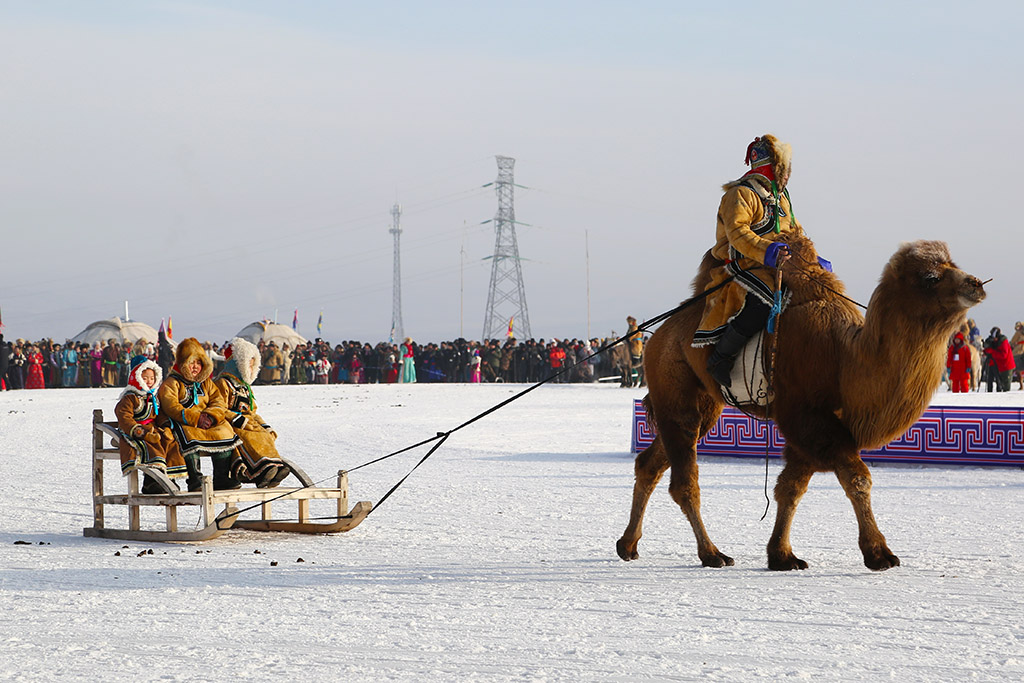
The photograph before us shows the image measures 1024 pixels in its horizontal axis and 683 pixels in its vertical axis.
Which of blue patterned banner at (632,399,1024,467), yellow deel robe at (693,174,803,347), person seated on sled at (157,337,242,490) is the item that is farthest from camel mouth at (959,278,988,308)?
blue patterned banner at (632,399,1024,467)

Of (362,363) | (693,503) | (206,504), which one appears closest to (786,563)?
(693,503)

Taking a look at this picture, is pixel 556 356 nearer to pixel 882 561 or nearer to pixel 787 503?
pixel 787 503

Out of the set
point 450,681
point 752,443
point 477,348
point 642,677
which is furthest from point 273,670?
point 477,348

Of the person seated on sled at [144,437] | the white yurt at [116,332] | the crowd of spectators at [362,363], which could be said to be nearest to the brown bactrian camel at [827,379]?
the person seated on sled at [144,437]

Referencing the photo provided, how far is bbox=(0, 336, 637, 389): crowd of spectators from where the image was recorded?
128 feet

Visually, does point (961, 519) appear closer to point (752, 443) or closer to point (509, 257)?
point (752, 443)

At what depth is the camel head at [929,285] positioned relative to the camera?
6.40 m

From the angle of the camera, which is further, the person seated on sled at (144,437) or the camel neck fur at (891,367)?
the person seated on sled at (144,437)

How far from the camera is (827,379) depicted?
7059mm

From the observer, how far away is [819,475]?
13562 mm

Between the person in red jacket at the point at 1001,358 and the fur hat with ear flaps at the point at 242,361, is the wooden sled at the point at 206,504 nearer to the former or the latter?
the fur hat with ear flaps at the point at 242,361

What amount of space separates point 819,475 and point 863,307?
6291 mm

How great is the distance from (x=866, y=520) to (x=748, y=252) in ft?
5.48

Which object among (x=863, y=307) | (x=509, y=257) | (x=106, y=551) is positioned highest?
(x=509, y=257)
